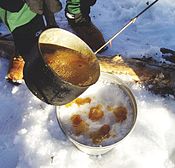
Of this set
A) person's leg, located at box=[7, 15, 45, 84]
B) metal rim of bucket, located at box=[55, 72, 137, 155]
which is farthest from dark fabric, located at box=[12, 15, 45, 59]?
metal rim of bucket, located at box=[55, 72, 137, 155]

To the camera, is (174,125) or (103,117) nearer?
(103,117)

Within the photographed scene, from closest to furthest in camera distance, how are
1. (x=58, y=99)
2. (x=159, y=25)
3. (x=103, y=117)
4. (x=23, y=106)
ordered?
(x=58, y=99)
(x=103, y=117)
(x=23, y=106)
(x=159, y=25)

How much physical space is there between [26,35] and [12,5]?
0.31m

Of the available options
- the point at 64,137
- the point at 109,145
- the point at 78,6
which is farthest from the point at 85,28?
the point at 109,145

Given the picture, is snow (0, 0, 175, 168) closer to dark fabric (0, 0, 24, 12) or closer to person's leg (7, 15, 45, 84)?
person's leg (7, 15, 45, 84)

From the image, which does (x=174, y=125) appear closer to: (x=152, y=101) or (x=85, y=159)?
(x=152, y=101)

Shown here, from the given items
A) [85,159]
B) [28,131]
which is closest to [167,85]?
[85,159]

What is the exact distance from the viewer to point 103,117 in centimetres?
225

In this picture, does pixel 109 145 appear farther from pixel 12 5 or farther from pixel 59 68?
pixel 12 5

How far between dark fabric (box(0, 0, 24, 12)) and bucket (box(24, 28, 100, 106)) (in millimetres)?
432

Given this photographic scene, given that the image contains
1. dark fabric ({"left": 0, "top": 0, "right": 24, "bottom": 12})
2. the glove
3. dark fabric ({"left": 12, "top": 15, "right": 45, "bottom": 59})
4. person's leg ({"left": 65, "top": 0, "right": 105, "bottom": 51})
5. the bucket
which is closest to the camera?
the bucket

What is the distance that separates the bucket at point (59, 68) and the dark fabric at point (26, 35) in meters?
0.49

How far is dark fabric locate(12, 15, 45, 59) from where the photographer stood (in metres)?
2.59

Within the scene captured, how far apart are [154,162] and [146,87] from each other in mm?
586
